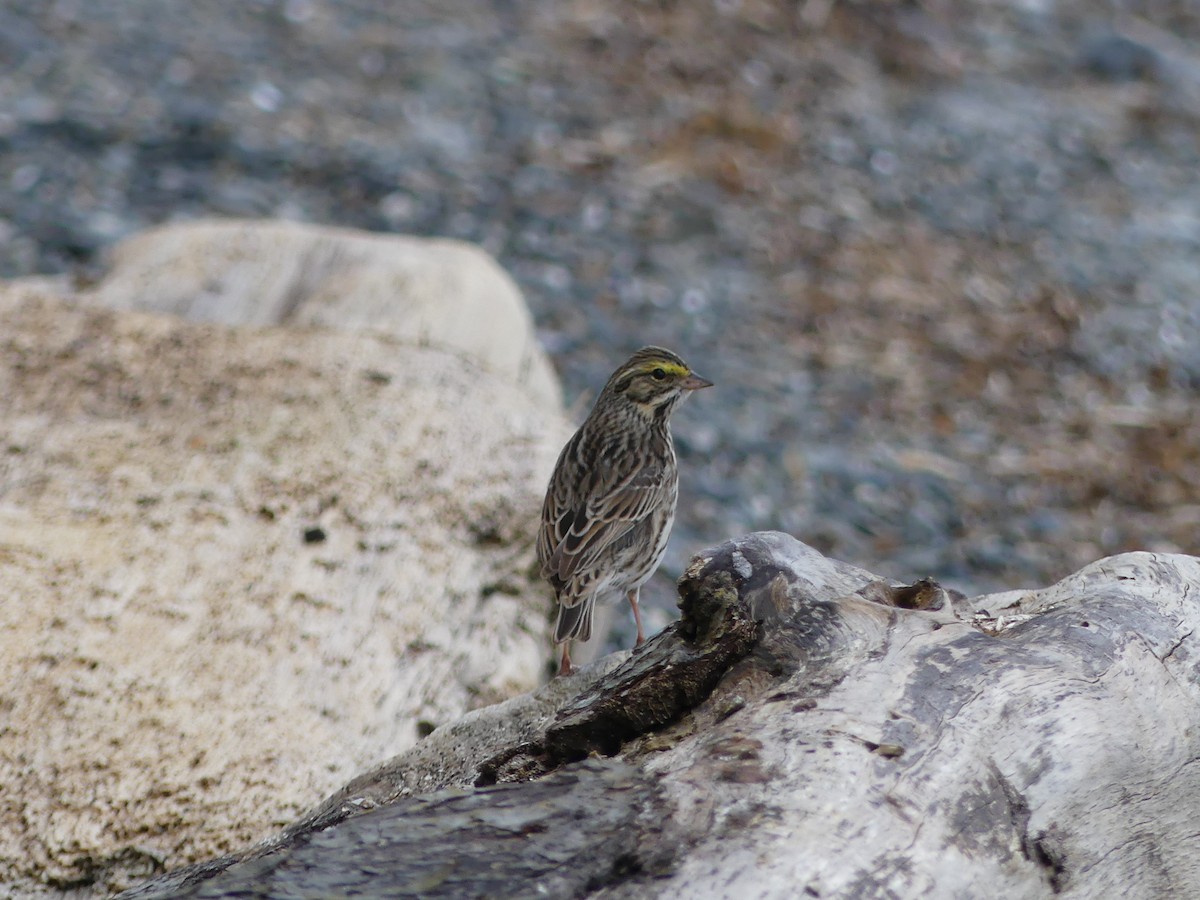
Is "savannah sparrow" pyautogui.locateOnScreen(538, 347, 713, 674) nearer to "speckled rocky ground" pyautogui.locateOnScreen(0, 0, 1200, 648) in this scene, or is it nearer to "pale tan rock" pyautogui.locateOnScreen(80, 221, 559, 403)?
"pale tan rock" pyautogui.locateOnScreen(80, 221, 559, 403)

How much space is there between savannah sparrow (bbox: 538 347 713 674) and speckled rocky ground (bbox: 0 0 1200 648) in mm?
2316

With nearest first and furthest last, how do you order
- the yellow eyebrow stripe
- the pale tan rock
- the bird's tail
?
the bird's tail → the yellow eyebrow stripe → the pale tan rock

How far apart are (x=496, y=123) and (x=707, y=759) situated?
32.7ft

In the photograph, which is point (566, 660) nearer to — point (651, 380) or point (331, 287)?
point (651, 380)

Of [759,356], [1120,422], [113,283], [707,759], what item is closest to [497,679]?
[707,759]

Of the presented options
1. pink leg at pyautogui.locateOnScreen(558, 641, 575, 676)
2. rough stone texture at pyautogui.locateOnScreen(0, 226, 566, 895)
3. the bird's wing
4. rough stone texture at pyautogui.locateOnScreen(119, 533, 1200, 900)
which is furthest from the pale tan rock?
rough stone texture at pyautogui.locateOnScreen(119, 533, 1200, 900)

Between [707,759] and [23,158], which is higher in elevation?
[707,759]

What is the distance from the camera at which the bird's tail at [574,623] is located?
5223 millimetres

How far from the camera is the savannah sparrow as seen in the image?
5273 millimetres

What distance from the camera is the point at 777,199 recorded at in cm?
1202

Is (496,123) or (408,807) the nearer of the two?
(408,807)

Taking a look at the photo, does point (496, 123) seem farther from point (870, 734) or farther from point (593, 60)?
point (870, 734)

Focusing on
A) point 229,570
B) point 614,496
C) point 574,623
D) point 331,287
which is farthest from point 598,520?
point 331,287

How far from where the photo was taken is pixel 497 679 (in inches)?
213
